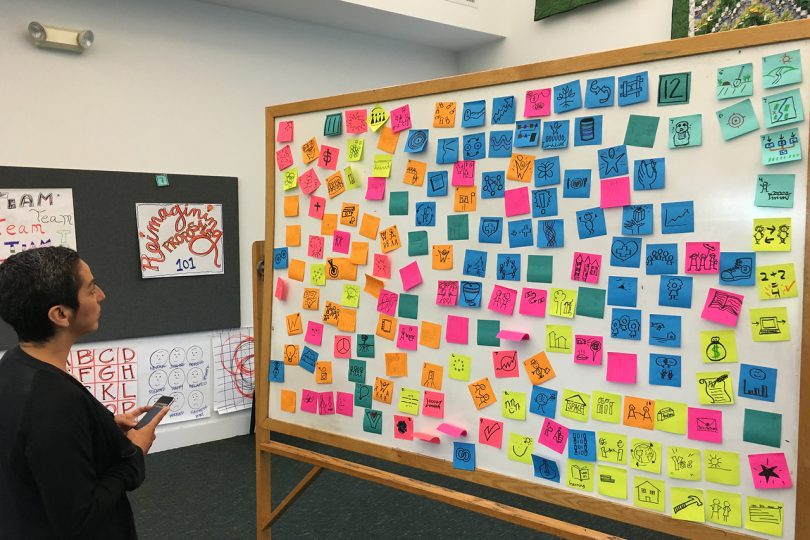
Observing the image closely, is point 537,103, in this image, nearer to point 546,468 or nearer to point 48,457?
point 546,468

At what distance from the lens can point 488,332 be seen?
5.17 ft

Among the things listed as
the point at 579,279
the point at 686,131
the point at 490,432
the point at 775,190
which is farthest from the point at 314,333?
the point at 775,190

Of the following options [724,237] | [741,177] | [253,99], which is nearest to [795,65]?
[741,177]

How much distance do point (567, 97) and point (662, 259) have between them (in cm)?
44

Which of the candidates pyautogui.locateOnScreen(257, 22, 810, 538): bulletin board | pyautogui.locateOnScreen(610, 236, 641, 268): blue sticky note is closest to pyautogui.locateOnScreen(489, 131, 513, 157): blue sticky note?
pyautogui.locateOnScreen(257, 22, 810, 538): bulletin board

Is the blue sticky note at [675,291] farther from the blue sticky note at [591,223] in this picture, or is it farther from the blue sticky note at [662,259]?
the blue sticky note at [591,223]

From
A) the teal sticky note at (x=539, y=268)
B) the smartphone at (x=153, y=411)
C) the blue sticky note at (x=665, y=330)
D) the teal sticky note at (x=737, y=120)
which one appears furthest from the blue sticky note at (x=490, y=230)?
the smartphone at (x=153, y=411)

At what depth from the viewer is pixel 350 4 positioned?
11.7 feet

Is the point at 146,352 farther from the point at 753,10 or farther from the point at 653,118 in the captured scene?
the point at 753,10

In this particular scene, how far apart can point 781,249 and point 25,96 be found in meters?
3.40

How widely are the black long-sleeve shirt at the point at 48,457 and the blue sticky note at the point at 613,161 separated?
125 cm

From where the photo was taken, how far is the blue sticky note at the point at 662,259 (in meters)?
1.32

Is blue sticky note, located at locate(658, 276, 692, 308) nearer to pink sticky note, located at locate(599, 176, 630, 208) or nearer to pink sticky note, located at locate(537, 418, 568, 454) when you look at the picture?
pink sticky note, located at locate(599, 176, 630, 208)

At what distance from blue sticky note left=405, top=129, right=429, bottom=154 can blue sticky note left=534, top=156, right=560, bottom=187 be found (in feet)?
1.09
